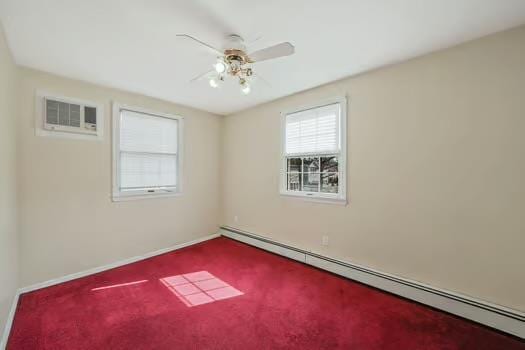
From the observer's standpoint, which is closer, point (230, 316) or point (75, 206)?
point (230, 316)

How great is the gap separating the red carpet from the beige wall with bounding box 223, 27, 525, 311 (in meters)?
0.44

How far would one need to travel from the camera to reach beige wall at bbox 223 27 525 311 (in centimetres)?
A: 192

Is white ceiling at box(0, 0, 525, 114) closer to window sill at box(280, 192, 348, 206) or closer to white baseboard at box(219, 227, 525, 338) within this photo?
window sill at box(280, 192, 348, 206)

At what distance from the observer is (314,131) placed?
10.8ft

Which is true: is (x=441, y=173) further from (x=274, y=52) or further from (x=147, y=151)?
(x=147, y=151)

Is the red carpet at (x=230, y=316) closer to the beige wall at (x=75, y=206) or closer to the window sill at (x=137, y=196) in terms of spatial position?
the beige wall at (x=75, y=206)

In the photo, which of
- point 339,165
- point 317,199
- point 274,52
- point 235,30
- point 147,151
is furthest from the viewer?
point 147,151

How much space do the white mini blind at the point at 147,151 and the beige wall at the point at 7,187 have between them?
3.85 feet

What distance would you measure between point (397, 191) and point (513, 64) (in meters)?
1.40

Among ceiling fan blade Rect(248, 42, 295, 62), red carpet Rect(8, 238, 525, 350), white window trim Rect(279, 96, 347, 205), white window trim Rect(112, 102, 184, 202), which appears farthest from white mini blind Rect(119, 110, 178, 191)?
ceiling fan blade Rect(248, 42, 295, 62)

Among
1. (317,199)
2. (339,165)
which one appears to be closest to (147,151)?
(317,199)

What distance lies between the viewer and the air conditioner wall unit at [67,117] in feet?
8.77

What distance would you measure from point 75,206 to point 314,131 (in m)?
3.33

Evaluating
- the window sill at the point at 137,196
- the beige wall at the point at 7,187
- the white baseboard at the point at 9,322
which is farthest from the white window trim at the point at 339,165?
the white baseboard at the point at 9,322
